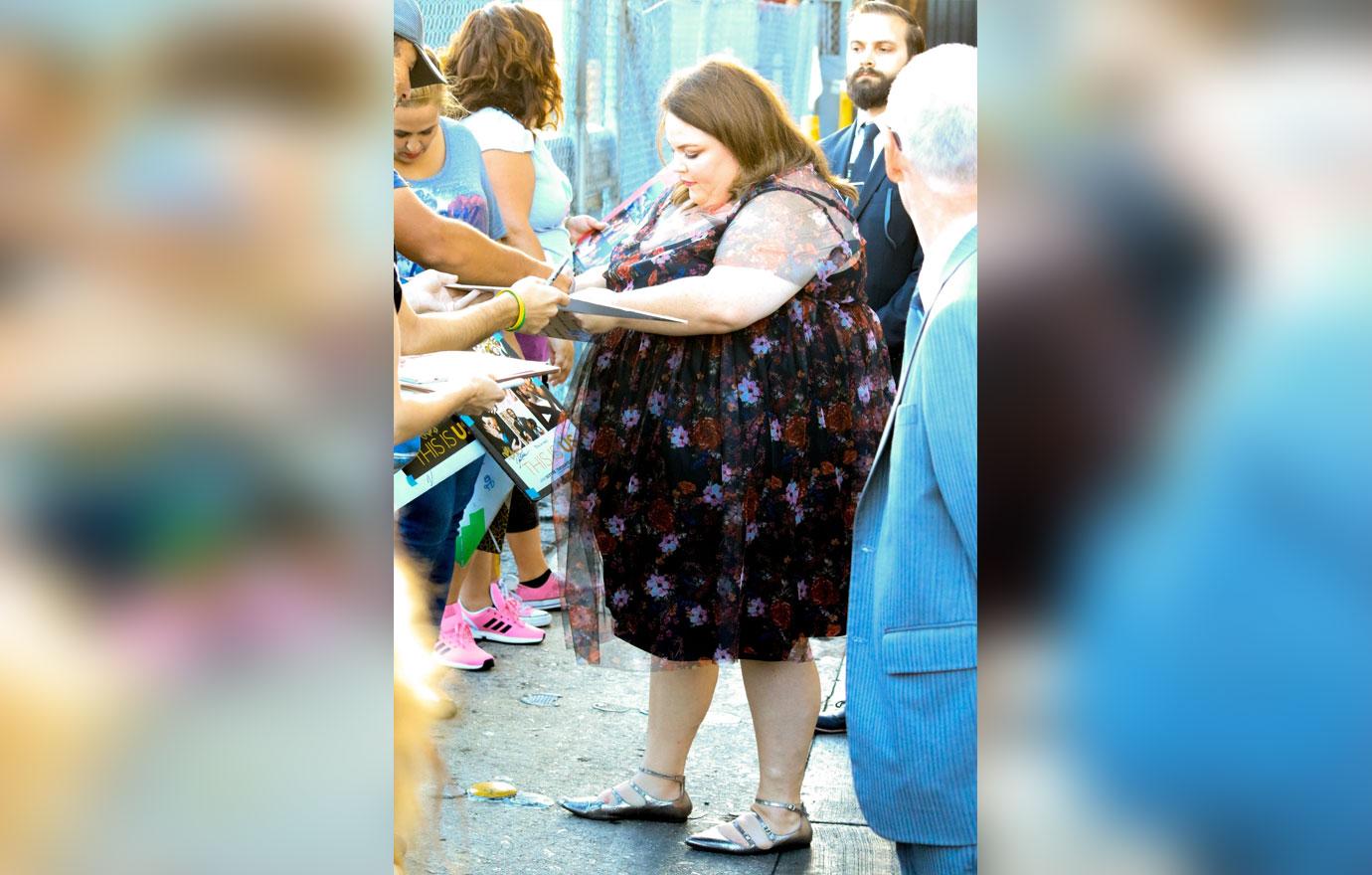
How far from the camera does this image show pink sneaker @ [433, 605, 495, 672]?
433 cm

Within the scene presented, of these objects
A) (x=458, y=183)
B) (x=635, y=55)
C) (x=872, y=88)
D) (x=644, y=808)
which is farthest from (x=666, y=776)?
(x=635, y=55)

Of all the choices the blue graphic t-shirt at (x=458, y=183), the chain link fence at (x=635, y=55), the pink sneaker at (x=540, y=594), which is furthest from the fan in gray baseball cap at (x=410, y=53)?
the chain link fence at (x=635, y=55)

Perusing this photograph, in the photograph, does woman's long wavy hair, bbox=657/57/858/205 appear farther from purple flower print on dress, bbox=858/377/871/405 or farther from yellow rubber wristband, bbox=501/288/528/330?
yellow rubber wristband, bbox=501/288/528/330

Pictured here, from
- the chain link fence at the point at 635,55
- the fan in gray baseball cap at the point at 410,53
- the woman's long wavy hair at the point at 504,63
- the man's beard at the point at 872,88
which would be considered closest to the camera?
the fan in gray baseball cap at the point at 410,53

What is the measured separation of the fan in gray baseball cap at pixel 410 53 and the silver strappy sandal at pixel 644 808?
162 cm

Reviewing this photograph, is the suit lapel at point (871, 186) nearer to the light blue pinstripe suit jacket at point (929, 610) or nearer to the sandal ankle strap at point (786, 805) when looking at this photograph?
the sandal ankle strap at point (786, 805)

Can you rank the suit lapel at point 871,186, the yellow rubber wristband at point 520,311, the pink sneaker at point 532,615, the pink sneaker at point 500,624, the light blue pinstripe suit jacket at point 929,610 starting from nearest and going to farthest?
the light blue pinstripe suit jacket at point 929,610 < the yellow rubber wristband at point 520,311 < the suit lapel at point 871,186 < the pink sneaker at point 500,624 < the pink sneaker at point 532,615

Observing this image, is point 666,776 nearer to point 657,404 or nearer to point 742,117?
point 657,404

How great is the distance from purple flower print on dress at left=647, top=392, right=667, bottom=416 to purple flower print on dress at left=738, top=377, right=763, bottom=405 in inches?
6.2
